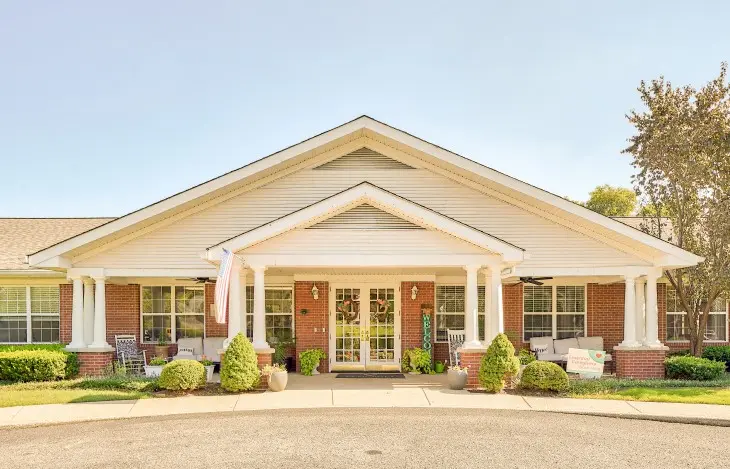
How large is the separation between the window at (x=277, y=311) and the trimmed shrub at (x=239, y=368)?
180 inches

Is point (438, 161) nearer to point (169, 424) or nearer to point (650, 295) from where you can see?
point (650, 295)

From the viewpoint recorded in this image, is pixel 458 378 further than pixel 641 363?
No

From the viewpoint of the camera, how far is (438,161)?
16.9 meters

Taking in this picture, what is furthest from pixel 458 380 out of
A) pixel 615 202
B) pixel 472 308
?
pixel 615 202

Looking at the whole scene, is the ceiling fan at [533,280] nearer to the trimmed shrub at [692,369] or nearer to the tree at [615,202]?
the trimmed shrub at [692,369]

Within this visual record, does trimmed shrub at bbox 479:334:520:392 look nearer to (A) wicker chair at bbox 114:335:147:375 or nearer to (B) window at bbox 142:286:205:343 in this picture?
(B) window at bbox 142:286:205:343

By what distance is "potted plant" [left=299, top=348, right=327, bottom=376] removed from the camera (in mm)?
17438

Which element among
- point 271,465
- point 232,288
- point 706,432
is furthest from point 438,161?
point 271,465

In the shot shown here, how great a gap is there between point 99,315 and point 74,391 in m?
2.59

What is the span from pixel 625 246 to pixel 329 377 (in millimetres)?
8791

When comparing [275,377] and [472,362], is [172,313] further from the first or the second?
[472,362]

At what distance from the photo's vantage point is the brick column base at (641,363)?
1605 centimetres

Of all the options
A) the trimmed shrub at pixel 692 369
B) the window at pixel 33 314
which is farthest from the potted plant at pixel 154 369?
the trimmed shrub at pixel 692 369

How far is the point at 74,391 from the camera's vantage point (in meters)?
14.2
